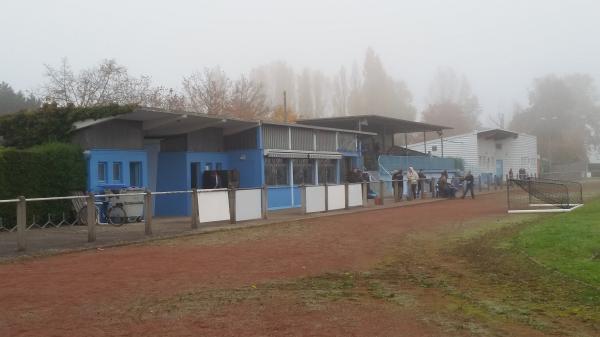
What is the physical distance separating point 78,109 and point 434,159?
2864 cm

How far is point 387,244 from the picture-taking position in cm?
1348

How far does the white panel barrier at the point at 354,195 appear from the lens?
25.3 m

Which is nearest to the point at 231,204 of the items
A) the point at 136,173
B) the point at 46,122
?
the point at 136,173

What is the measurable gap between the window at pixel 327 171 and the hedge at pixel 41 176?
1405cm

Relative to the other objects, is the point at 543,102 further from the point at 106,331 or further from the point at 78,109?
the point at 106,331

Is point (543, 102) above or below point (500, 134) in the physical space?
above

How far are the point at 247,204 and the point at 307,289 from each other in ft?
36.6

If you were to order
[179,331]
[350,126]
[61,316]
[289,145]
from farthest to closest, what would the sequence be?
[350,126] < [289,145] < [61,316] < [179,331]

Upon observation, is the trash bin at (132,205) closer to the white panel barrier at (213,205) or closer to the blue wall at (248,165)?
the white panel barrier at (213,205)

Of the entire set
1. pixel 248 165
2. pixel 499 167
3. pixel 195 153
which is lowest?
pixel 248 165

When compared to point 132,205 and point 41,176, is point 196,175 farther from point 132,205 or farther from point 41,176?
point 41,176

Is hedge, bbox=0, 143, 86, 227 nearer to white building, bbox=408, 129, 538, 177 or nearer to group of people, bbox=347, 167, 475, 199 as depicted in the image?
group of people, bbox=347, 167, 475, 199

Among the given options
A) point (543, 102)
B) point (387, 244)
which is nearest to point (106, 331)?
point (387, 244)

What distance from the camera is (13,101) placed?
49.7 meters
